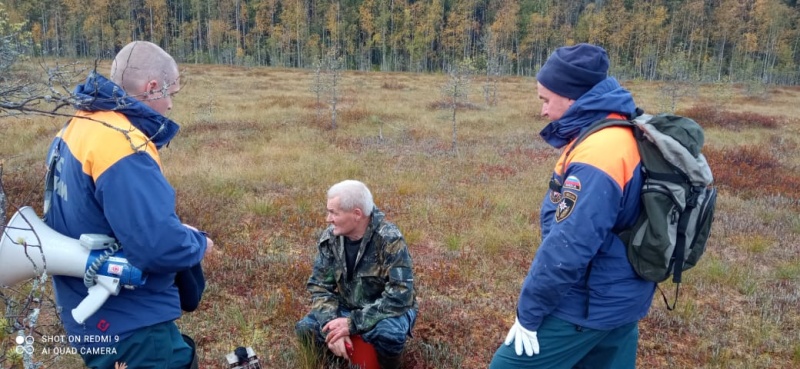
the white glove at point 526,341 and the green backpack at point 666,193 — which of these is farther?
the white glove at point 526,341

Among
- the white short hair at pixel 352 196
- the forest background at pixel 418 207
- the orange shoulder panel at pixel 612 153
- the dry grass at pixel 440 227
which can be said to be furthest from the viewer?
the dry grass at pixel 440 227

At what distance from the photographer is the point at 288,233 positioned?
6871mm

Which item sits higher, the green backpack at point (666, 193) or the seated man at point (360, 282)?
the green backpack at point (666, 193)

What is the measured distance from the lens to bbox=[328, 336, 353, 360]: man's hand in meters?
3.42

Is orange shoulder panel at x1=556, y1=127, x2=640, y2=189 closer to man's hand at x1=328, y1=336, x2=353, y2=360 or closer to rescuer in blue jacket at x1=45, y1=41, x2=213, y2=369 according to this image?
rescuer in blue jacket at x1=45, y1=41, x2=213, y2=369

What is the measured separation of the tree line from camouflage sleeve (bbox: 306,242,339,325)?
5681 centimetres

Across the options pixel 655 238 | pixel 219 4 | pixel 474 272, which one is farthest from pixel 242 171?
pixel 219 4

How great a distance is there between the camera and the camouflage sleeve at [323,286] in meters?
3.62

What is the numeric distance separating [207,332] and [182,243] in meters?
2.47

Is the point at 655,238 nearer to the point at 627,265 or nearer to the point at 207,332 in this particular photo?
the point at 627,265

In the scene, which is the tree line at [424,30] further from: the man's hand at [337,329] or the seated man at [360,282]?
the man's hand at [337,329]

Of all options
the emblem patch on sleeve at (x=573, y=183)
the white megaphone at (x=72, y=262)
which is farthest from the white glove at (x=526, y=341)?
the white megaphone at (x=72, y=262)

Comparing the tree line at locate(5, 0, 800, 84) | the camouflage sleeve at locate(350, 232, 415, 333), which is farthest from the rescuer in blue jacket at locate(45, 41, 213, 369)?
the tree line at locate(5, 0, 800, 84)

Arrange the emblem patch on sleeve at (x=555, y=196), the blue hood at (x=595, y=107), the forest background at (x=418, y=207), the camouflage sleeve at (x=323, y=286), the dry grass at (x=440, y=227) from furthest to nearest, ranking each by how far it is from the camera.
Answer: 1. the dry grass at (x=440, y=227)
2. the forest background at (x=418, y=207)
3. the camouflage sleeve at (x=323, y=286)
4. the emblem patch on sleeve at (x=555, y=196)
5. the blue hood at (x=595, y=107)
